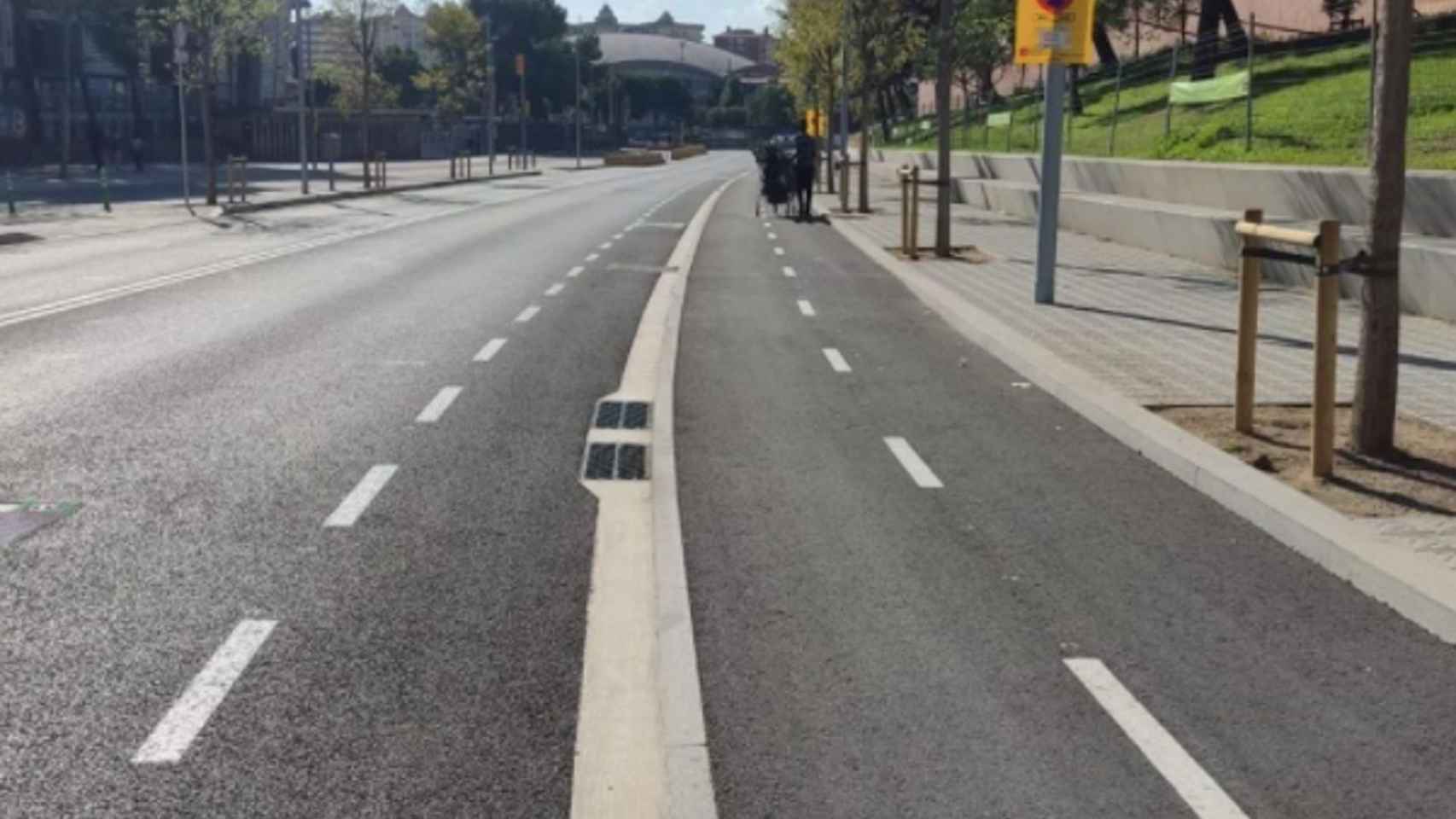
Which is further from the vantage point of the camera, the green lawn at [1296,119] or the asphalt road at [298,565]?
the green lawn at [1296,119]

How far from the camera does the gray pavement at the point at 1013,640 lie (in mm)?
4859

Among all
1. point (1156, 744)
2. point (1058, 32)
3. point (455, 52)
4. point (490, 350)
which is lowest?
point (1156, 744)

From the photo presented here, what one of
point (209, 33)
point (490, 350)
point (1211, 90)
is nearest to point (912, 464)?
point (490, 350)

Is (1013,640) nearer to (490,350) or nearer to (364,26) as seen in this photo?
(490,350)

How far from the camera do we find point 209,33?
42.9 m

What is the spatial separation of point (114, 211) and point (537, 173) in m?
42.3

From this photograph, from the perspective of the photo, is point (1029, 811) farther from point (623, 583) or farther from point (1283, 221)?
point (1283, 221)

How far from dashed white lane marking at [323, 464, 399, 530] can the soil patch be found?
16.3 feet

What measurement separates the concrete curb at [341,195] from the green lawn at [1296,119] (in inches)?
805

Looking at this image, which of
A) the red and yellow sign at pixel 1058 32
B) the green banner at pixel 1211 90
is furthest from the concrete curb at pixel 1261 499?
the green banner at pixel 1211 90

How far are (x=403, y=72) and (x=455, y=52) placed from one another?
109 ft

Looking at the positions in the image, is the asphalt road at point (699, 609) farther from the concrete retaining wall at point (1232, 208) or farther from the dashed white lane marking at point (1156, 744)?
the concrete retaining wall at point (1232, 208)

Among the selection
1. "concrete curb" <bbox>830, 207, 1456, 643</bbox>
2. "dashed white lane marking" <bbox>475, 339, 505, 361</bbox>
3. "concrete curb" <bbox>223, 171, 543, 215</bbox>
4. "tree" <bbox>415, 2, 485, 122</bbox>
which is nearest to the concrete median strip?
"concrete curb" <bbox>830, 207, 1456, 643</bbox>

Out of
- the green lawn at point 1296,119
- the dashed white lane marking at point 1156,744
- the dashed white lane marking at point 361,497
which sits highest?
the green lawn at point 1296,119
